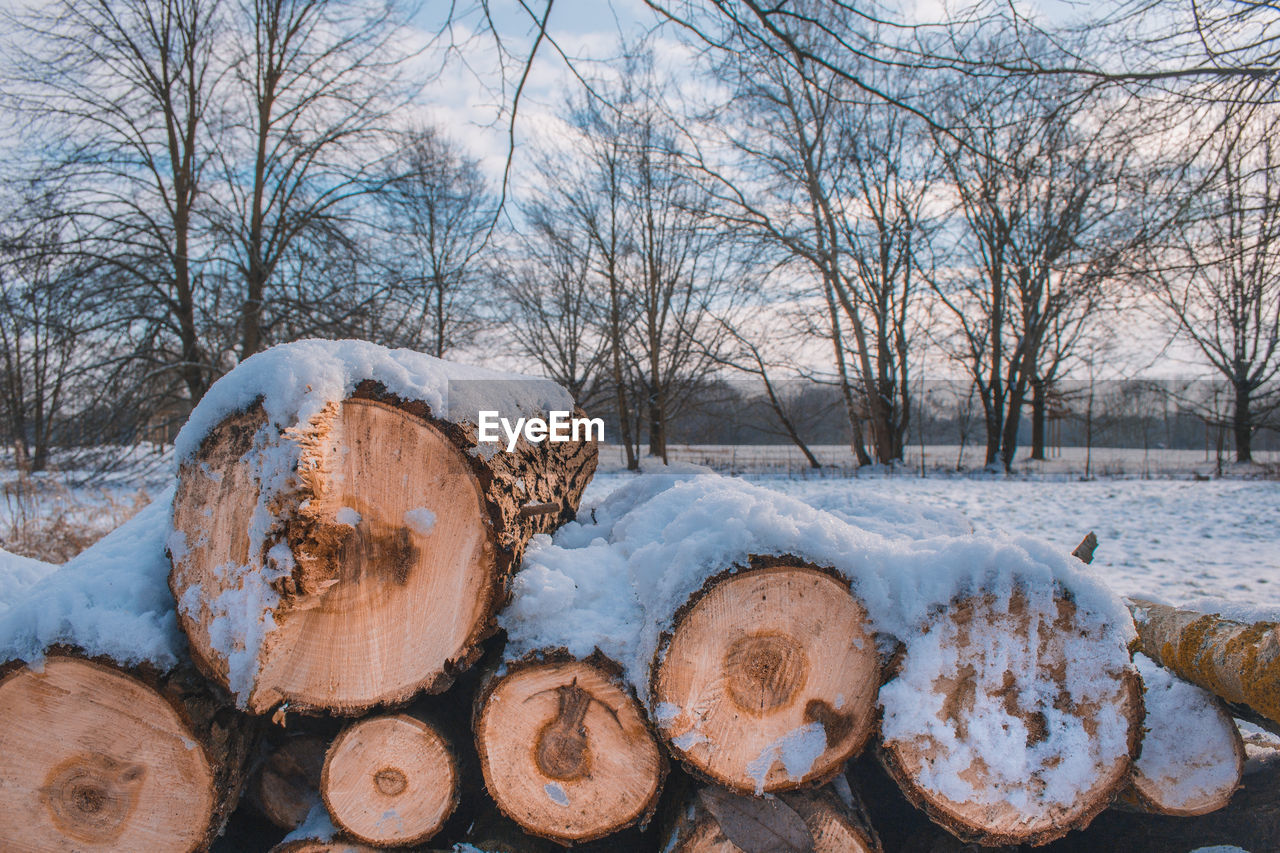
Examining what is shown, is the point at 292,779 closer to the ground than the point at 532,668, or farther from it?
closer to the ground

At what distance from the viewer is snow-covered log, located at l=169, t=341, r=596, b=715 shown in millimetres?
1333

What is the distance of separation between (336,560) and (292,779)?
826mm

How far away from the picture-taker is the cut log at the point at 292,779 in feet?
5.57

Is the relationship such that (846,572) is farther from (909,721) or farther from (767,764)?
(767,764)

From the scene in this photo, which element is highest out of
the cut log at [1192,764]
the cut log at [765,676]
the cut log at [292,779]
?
the cut log at [765,676]

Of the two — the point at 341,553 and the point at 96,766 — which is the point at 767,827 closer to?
the point at 341,553

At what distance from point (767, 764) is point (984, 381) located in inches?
660

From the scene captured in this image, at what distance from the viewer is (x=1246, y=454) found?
56.0 ft

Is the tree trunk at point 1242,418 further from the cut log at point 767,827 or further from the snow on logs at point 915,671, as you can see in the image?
the cut log at point 767,827

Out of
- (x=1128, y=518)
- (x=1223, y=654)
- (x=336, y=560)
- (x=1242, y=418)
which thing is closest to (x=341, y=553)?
(x=336, y=560)

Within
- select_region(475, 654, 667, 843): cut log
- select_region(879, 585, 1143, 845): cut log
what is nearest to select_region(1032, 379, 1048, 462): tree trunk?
select_region(879, 585, 1143, 845): cut log

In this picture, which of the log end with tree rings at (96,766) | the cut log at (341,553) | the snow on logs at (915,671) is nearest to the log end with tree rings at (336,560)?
the cut log at (341,553)

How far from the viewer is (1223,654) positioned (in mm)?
1391

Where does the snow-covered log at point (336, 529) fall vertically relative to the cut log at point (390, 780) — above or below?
above
